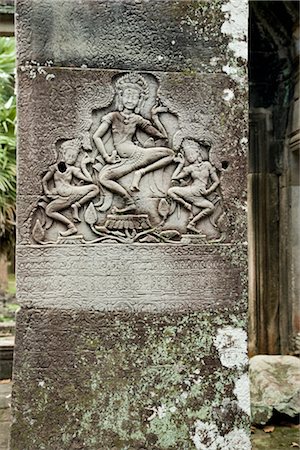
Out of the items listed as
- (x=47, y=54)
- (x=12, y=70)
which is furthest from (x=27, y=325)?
(x=12, y=70)

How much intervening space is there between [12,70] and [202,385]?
19.6 ft

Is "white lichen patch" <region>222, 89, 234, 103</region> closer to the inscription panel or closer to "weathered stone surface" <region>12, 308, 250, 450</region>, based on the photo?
the inscription panel

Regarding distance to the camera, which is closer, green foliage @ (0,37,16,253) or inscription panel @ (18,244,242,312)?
inscription panel @ (18,244,242,312)

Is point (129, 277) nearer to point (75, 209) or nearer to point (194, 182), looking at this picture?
point (75, 209)

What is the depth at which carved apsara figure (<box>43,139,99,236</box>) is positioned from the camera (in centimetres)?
289

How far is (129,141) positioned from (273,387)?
2457 millimetres

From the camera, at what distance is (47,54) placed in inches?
115

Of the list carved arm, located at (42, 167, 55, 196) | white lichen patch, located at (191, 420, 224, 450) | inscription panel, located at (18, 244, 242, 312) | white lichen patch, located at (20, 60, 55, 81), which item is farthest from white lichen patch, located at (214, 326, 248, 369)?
white lichen patch, located at (20, 60, 55, 81)

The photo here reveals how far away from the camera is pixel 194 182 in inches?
118

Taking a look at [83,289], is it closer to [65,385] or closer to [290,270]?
[65,385]

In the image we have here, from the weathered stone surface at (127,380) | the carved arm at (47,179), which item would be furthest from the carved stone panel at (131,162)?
the weathered stone surface at (127,380)

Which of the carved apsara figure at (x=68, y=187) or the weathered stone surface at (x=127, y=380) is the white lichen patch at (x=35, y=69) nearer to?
the carved apsara figure at (x=68, y=187)

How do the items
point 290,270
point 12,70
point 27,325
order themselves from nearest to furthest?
1. point 27,325
2. point 290,270
3. point 12,70

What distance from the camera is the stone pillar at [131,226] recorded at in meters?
2.88
